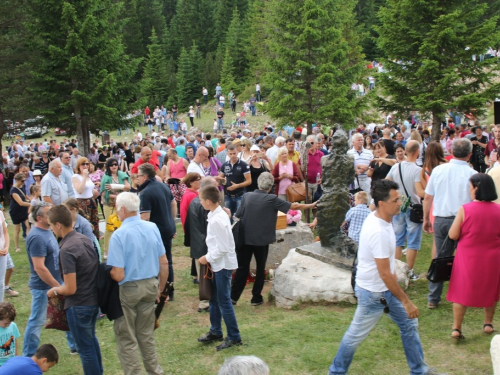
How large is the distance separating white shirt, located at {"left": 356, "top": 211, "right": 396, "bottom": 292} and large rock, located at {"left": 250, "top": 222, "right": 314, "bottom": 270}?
4.34 meters

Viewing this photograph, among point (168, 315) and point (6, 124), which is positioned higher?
point (6, 124)

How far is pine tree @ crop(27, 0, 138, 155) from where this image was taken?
22.8 meters

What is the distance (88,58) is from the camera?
23.5 meters

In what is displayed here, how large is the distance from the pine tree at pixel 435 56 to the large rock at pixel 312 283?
44.1ft

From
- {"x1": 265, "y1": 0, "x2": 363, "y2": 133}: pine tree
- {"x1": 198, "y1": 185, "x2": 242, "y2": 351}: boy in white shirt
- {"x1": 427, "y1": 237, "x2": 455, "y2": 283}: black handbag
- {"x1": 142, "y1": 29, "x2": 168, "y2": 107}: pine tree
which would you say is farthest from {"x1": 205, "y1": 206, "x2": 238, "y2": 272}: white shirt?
{"x1": 142, "y1": 29, "x2": 168, "y2": 107}: pine tree

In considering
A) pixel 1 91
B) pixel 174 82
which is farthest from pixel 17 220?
pixel 174 82

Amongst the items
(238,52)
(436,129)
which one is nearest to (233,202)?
(436,129)

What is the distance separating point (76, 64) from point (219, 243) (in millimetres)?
19531

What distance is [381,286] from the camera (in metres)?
4.29

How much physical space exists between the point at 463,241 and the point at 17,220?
29.4 ft

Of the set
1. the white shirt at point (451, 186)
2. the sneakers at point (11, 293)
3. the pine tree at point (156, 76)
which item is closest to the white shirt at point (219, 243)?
the white shirt at point (451, 186)

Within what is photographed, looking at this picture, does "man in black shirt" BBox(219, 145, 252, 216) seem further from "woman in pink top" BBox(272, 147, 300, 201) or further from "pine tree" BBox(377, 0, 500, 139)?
"pine tree" BBox(377, 0, 500, 139)

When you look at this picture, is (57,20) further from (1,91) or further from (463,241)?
(463,241)

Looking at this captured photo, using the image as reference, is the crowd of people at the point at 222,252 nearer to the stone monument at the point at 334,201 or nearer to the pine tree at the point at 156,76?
the stone monument at the point at 334,201
